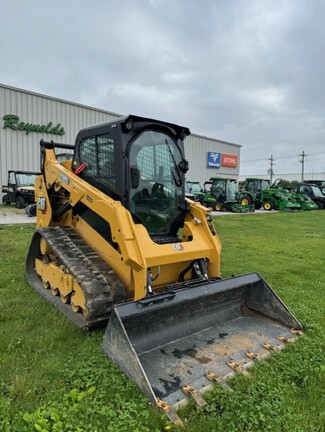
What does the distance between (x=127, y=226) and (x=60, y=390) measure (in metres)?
1.54

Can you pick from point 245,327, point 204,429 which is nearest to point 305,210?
point 245,327

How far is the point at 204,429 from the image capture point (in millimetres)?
2346

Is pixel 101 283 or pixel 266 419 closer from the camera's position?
pixel 266 419

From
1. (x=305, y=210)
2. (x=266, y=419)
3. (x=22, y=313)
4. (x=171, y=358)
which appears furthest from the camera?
(x=305, y=210)

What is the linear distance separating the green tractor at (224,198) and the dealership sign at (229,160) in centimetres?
1231

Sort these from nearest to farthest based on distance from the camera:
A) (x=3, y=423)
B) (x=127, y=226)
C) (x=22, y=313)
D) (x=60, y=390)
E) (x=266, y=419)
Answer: (x=3, y=423) → (x=266, y=419) → (x=60, y=390) → (x=127, y=226) → (x=22, y=313)

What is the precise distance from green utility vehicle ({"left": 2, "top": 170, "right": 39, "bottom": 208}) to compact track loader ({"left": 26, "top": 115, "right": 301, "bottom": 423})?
40.1 ft

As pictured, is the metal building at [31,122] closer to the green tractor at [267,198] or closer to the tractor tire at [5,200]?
the tractor tire at [5,200]

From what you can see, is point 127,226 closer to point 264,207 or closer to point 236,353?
point 236,353

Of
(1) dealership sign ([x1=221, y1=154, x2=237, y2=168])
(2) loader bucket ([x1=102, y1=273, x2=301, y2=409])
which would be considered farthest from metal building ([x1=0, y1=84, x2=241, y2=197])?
(2) loader bucket ([x1=102, y1=273, x2=301, y2=409])

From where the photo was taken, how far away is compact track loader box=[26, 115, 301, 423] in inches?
118

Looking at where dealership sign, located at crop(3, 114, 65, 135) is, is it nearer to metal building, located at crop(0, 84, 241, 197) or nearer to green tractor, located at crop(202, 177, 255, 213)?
metal building, located at crop(0, 84, 241, 197)

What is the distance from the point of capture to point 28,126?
68.1 feet

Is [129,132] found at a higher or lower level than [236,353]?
higher
